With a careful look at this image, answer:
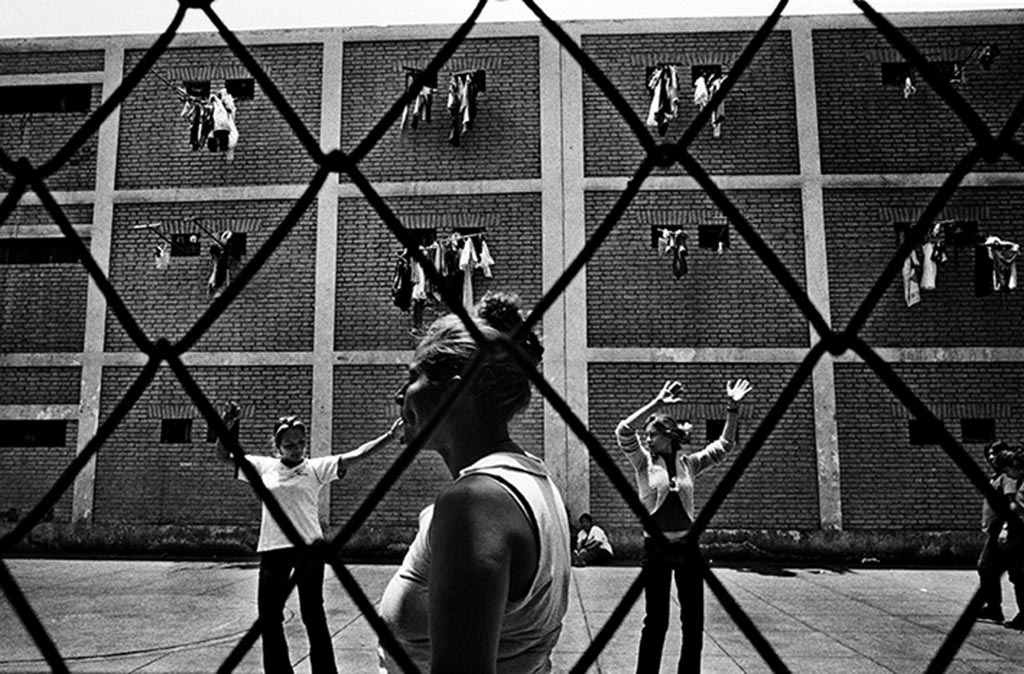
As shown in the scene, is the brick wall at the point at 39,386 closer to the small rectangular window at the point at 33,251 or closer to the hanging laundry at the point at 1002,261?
the small rectangular window at the point at 33,251

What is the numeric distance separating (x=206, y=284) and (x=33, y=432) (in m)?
3.44

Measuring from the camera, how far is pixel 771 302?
11.9 m

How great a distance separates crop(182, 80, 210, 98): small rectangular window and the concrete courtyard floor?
745 centimetres

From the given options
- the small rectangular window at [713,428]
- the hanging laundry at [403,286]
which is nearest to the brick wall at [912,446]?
the small rectangular window at [713,428]

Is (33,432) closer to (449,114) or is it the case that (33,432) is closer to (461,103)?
(449,114)

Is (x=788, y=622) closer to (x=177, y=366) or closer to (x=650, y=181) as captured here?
(x=177, y=366)

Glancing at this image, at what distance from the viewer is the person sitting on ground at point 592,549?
34.4 feet

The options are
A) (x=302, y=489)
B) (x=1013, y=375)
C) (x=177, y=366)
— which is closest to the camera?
(x=177, y=366)

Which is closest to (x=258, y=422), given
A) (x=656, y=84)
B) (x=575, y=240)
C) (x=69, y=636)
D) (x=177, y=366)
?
(x=575, y=240)

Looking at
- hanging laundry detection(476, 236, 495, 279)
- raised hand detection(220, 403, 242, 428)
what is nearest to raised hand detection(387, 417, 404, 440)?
raised hand detection(220, 403, 242, 428)

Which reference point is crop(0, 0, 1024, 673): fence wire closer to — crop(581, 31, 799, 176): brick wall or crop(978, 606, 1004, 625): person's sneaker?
crop(978, 606, 1004, 625): person's sneaker

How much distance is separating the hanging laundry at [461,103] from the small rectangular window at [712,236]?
151 inches

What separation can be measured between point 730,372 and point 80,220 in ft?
33.9

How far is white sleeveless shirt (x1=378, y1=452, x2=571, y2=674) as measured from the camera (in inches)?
47.2
